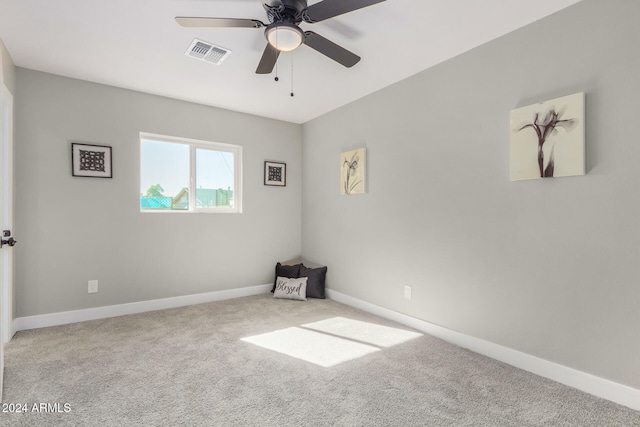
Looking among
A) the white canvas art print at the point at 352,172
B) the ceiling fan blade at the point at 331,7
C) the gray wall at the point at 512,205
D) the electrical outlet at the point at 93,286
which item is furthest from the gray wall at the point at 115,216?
the ceiling fan blade at the point at 331,7

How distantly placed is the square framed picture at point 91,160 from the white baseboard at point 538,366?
3237 millimetres

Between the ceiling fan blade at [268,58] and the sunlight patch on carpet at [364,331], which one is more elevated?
the ceiling fan blade at [268,58]

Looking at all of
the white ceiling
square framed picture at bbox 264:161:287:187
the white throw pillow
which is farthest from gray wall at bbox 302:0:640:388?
square framed picture at bbox 264:161:287:187

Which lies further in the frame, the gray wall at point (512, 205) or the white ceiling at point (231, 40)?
the white ceiling at point (231, 40)

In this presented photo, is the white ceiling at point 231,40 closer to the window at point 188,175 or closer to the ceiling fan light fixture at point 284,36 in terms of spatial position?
the ceiling fan light fixture at point 284,36

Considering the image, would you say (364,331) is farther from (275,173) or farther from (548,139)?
(275,173)

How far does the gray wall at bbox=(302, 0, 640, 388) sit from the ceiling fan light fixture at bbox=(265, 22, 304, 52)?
57.3 inches

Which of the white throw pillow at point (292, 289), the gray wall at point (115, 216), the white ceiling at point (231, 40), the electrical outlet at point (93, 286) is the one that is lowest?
the white throw pillow at point (292, 289)

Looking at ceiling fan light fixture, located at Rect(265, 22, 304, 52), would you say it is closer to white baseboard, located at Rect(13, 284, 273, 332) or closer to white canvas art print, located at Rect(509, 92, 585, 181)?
white canvas art print, located at Rect(509, 92, 585, 181)

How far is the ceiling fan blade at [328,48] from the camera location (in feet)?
6.32

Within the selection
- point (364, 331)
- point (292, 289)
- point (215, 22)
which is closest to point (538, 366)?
point (364, 331)

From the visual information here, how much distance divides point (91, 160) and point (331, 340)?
2877 mm

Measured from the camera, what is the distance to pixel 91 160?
10.2ft

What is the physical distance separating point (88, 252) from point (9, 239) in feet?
2.40
